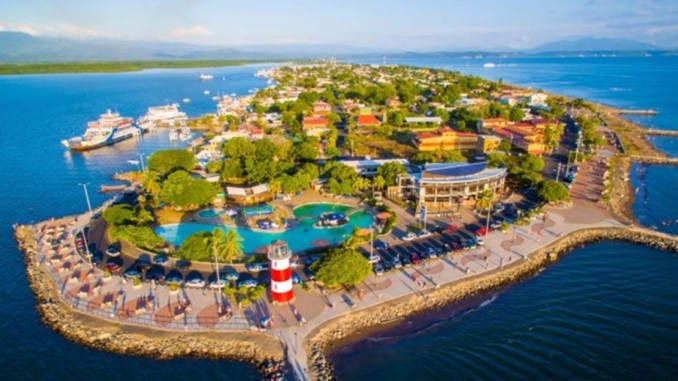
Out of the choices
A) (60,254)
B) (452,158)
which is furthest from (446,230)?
(60,254)

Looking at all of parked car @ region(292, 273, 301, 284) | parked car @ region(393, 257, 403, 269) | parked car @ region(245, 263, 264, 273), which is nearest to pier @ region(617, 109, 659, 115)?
parked car @ region(393, 257, 403, 269)

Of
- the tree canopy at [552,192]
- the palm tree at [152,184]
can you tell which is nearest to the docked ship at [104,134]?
the palm tree at [152,184]

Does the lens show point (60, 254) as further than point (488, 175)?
No

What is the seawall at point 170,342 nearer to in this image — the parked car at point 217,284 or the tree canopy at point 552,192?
the parked car at point 217,284

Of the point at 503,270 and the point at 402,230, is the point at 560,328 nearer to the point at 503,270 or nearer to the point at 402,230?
the point at 503,270

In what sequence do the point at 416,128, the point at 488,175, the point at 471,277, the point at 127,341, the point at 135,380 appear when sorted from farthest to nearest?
the point at 416,128 < the point at 488,175 < the point at 471,277 < the point at 127,341 < the point at 135,380

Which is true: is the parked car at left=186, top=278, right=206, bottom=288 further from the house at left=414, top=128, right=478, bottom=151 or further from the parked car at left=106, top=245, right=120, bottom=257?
the house at left=414, top=128, right=478, bottom=151

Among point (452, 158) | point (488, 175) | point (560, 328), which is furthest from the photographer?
point (452, 158)

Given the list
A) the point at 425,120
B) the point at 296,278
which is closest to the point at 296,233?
the point at 296,278
